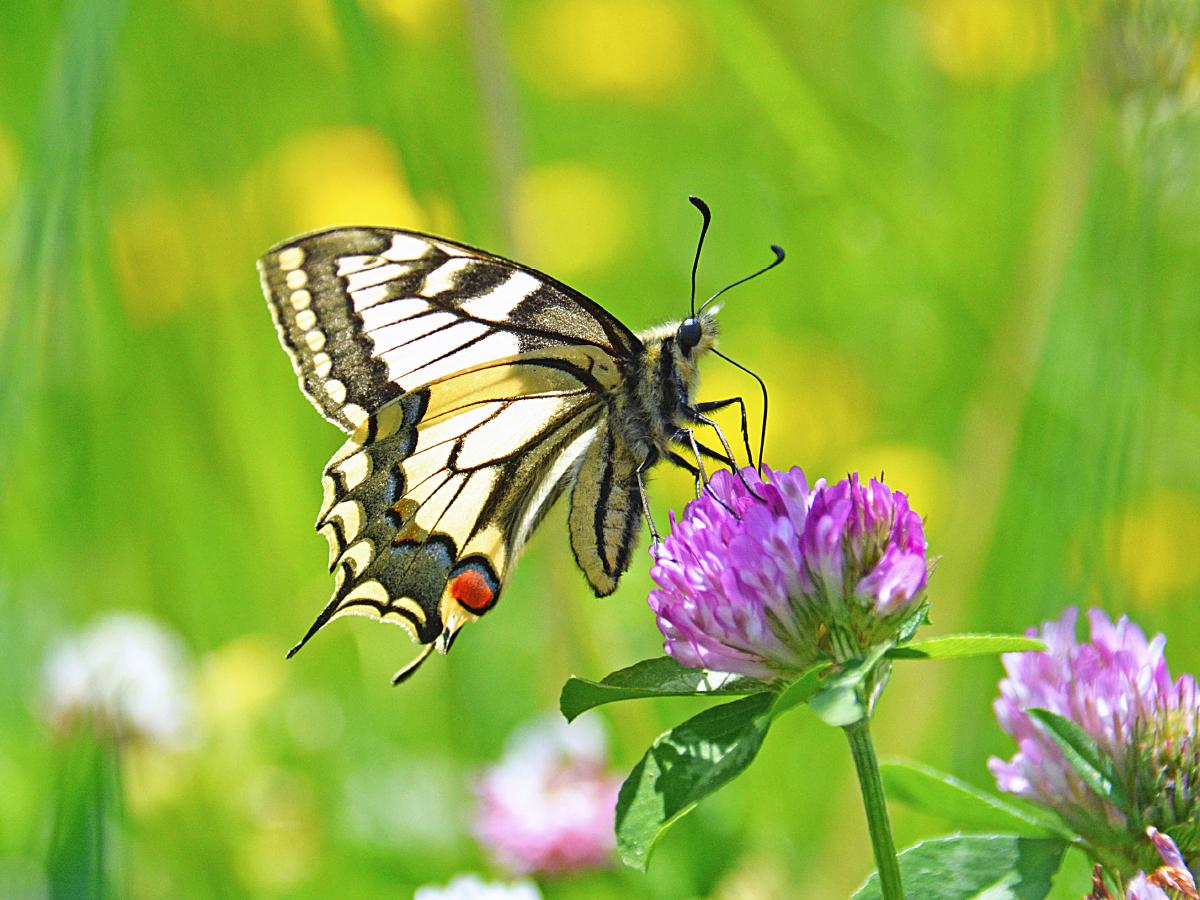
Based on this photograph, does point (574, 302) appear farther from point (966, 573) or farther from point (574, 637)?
point (966, 573)

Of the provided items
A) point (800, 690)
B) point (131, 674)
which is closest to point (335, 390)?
point (131, 674)

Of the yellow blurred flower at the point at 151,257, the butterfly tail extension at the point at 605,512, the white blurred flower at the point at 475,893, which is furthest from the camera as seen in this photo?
the yellow blurred flower at the point at 151,257

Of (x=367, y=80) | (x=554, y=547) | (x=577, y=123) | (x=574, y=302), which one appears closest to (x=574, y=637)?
(x=554, y=547)

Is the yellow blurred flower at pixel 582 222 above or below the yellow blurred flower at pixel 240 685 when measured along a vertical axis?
above

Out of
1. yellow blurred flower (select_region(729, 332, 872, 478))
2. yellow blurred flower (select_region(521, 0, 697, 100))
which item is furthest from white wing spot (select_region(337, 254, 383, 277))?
yellow blurred flower (select_region(521, 0, 697, 100))

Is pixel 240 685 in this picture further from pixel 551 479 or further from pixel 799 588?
pixel 799 588

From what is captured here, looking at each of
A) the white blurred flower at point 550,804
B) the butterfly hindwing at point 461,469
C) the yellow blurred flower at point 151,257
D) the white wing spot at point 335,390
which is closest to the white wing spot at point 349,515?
the butterfly hindwing at point 461,469

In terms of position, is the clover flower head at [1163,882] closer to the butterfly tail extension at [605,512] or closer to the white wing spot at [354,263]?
the butterfly tail extension at [605,512]
